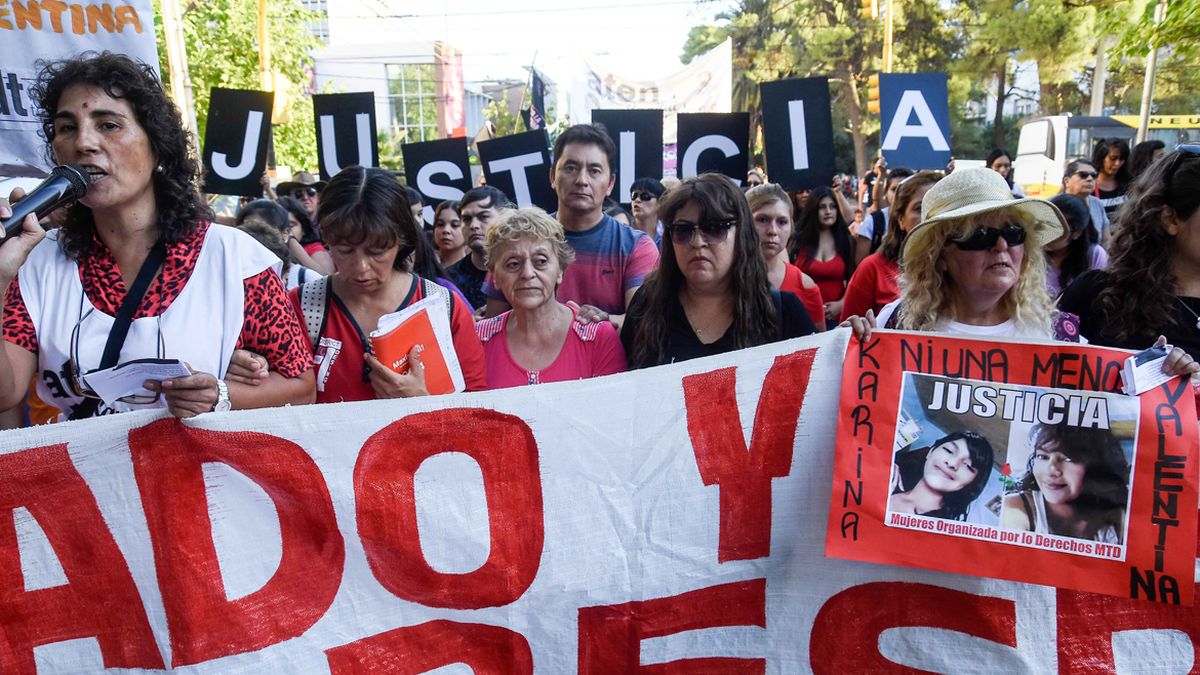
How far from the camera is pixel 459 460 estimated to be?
247 centimetres

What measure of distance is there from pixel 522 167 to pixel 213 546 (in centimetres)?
370

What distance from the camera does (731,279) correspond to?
3.00 meters

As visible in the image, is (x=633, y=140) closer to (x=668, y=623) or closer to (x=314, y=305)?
(x=314, y=305)

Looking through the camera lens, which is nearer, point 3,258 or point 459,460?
point 3,258

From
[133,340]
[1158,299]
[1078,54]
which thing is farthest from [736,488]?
[1078,54]

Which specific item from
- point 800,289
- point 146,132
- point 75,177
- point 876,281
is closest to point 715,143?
point 800,289

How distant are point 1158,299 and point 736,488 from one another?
1.39 metres

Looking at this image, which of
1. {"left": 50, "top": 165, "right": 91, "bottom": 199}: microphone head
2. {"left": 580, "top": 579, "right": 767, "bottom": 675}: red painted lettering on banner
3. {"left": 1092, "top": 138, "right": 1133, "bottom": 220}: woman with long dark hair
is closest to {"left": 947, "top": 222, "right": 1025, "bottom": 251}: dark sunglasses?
{"left": 580, "top": 579, "right": 767, "bottom": 675}: red painted lettering on banner

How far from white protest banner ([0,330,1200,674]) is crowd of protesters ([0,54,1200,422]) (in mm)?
185

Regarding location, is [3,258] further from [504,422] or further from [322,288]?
[504,422]

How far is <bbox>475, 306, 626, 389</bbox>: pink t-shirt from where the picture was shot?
3059 mm

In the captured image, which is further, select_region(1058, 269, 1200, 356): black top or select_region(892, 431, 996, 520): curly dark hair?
select_region(1058, 269, 1200, 356): black top

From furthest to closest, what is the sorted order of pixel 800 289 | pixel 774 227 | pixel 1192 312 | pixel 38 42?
pixel 774 227
pixel 800 289
pixel 38 42
pixel 1192 312

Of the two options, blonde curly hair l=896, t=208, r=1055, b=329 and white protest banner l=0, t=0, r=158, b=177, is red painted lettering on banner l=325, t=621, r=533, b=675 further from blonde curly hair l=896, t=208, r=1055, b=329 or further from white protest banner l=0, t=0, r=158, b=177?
white protest banner l=0, t=0, r=158, b=177
